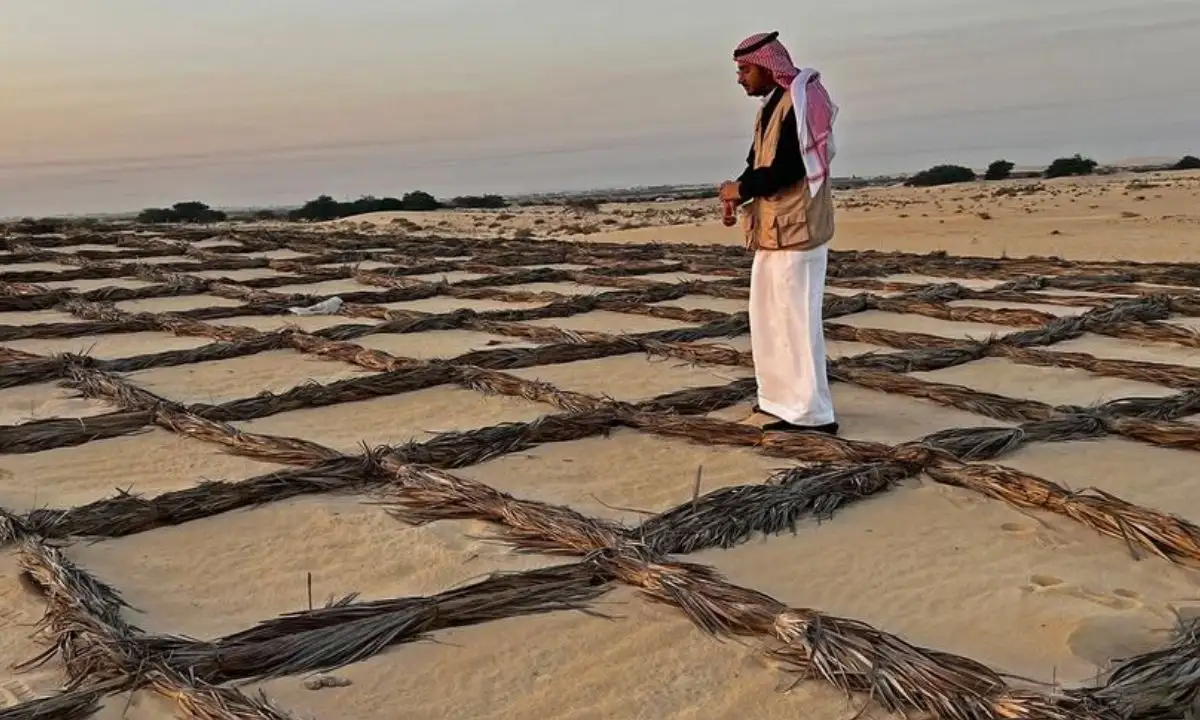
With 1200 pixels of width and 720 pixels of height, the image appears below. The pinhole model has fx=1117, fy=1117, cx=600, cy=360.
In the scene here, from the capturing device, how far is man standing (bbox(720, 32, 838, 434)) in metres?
3.00

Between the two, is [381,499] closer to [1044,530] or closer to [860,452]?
[860,452]

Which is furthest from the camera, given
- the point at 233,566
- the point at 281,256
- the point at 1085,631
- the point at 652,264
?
the point at 281,256

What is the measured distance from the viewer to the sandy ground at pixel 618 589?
1735mm

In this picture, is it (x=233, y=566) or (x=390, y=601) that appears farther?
(x=233, y=566)

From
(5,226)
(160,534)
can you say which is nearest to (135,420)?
(160,534)

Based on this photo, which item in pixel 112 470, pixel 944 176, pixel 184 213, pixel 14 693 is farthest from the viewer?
pixel 944 176

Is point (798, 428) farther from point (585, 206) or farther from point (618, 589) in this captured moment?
point (585, 206)

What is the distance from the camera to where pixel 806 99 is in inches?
117

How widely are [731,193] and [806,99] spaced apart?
1.08ft

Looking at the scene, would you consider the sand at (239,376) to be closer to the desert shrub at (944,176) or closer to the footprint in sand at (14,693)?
the footprint in sand at (14,693)

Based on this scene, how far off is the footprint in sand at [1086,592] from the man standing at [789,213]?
1.03 m

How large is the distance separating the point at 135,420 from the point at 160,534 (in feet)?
3.44

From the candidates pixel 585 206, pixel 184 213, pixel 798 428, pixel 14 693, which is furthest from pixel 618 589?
pixel 585 206

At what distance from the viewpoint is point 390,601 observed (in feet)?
6.44
